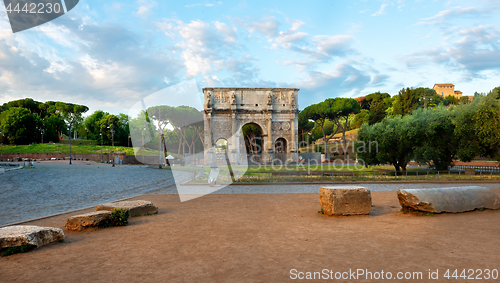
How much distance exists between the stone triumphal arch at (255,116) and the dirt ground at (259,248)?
3149cm

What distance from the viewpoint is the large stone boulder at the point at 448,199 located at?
312 inches

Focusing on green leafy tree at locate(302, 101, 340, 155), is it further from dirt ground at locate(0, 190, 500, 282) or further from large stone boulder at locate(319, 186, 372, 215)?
dirt ground at locate(0, 190, 500, 282)

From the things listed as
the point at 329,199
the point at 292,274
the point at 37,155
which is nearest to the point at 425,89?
the point at 329,199

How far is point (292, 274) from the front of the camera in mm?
4152

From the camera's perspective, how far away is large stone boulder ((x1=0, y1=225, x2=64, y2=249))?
16.8 ft

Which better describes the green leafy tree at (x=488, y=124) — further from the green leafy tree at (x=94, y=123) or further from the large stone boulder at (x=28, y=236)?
the green leafy tree at (x=94, y=123)

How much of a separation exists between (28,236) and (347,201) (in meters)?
7.24

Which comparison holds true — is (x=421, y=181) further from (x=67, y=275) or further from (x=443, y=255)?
(x=67, y=275)

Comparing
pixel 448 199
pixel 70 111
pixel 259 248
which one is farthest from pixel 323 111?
pixel 70 111

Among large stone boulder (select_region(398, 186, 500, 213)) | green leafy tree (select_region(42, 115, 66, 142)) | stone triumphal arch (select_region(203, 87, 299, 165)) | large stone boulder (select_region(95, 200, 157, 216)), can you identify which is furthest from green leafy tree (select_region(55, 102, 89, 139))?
large stone boulder (select_region(398, 186, 500, 213))

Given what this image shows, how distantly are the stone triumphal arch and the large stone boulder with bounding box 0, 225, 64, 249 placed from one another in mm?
33444

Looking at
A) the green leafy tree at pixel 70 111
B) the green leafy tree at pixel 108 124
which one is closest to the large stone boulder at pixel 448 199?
the green leafy tree at pixel 108 124

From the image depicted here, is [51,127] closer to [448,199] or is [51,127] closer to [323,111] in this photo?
[323,111]

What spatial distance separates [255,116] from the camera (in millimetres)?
40500
